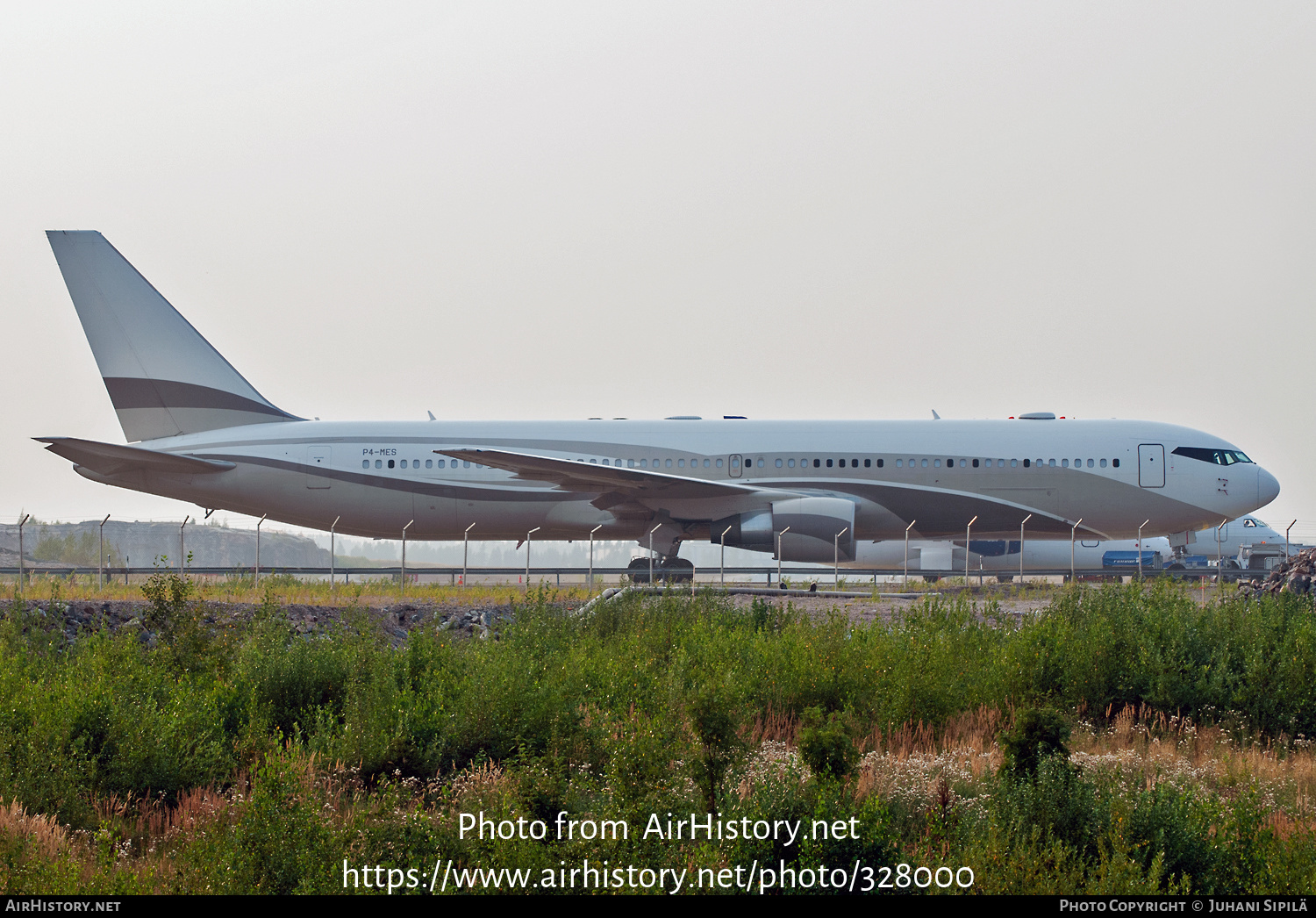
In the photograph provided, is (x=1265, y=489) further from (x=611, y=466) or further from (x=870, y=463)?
(x=611, y=466)

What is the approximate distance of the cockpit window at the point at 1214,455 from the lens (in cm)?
2539

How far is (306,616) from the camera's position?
1806 cm

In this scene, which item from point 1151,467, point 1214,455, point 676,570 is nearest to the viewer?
point 676,570

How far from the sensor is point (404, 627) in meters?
18.4

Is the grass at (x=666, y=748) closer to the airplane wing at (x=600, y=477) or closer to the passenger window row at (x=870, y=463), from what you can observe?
the airplane wing at (x=600, y=477)

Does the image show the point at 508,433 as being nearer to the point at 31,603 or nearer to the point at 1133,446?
the point at 31,603

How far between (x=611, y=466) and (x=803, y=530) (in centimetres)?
486

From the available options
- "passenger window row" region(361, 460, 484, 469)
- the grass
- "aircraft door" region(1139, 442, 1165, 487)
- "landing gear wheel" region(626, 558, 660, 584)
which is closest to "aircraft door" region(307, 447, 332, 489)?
"passenger window row" region(361, 460, 484, 469)

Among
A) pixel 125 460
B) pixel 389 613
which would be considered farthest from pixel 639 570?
pixel 125 460

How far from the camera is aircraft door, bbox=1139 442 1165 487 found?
993 inches

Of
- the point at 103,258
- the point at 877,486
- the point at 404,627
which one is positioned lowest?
the point at 404,627

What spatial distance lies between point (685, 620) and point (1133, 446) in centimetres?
1516
